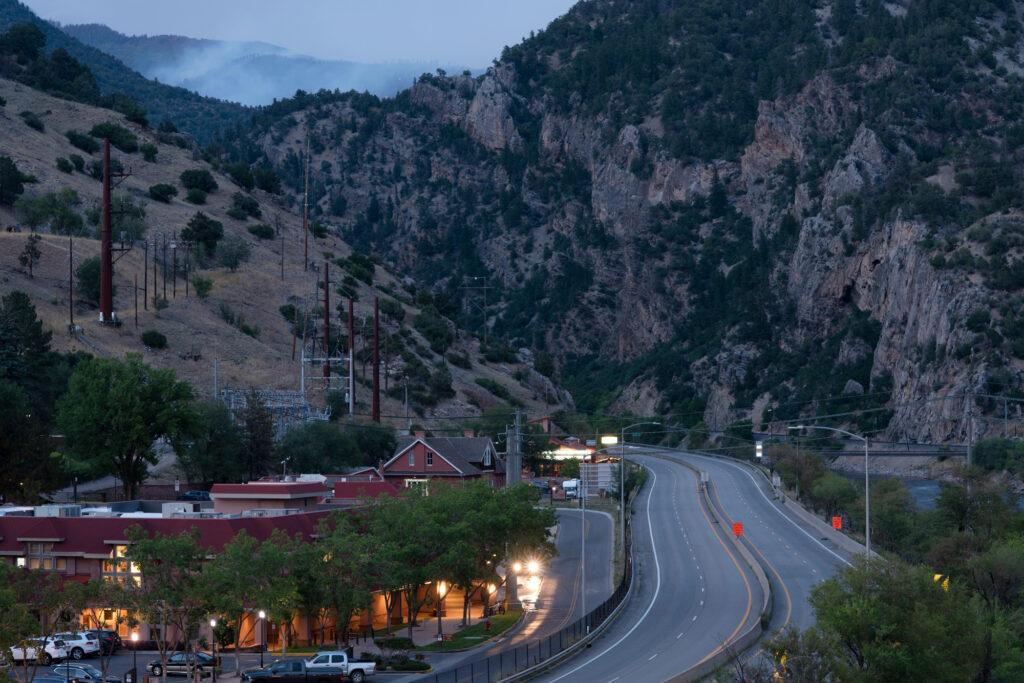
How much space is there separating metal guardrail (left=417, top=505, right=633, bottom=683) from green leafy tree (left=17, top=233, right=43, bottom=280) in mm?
67999

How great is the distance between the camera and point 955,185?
195 metres

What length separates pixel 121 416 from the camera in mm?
80625

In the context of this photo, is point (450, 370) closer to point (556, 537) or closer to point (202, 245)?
point (202, 245)

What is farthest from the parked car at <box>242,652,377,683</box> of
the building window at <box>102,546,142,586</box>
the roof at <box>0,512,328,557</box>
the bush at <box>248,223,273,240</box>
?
the bush at <box>248,223,273,240</box>

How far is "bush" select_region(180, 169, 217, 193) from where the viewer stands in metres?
170

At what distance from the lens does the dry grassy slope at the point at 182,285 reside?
114m

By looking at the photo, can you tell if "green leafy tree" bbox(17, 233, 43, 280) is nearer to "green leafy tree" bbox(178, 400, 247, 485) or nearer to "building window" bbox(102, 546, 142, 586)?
"green leafy tree" bbox(178, 400, 247, 485)

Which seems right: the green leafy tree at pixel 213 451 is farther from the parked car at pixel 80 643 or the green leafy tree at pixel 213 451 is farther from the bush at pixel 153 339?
the parked car at pixel 80 643

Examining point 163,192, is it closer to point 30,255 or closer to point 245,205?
point 245,205

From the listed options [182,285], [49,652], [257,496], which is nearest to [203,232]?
[182,285]

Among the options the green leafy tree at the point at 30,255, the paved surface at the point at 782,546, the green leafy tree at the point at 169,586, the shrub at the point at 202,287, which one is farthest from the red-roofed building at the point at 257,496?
the shrub at the point at 202,287

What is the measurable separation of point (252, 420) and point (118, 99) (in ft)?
399

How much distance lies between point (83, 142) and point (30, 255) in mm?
49155

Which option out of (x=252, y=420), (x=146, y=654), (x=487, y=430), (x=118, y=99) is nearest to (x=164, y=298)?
(x=487, y=430)
